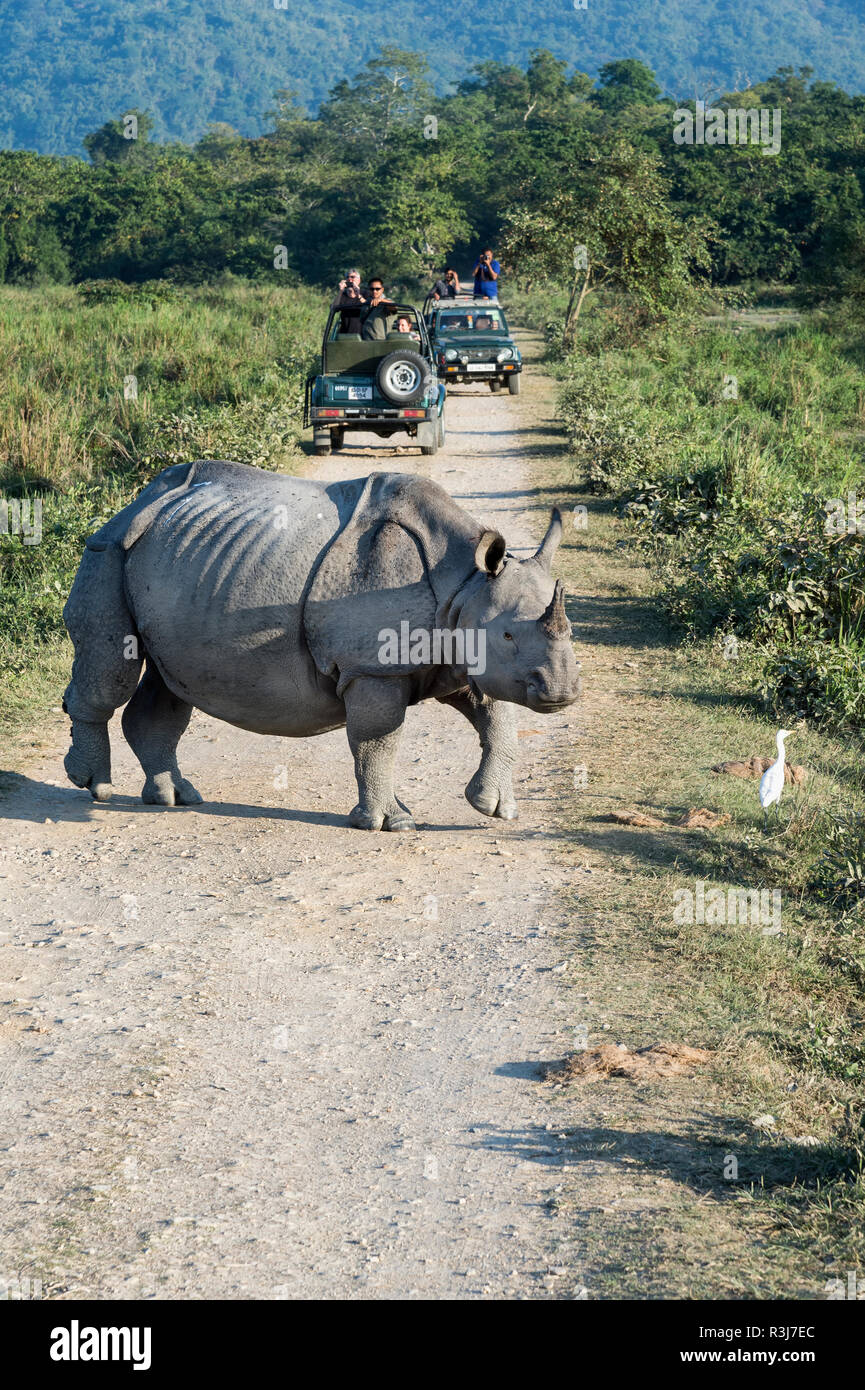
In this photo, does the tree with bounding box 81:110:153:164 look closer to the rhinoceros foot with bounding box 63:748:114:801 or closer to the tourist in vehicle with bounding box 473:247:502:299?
the tourist in vehicle with bounding box 473:247:502:299

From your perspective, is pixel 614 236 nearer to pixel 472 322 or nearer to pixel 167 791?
pixel 472 322

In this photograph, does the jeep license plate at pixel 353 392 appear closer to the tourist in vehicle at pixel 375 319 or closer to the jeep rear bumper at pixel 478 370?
the tourist in vehicle at pixel 375 319

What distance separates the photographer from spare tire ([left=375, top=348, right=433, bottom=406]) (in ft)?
58.2

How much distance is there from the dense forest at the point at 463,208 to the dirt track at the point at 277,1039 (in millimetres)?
21315

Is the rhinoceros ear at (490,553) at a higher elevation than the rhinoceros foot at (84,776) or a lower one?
higher

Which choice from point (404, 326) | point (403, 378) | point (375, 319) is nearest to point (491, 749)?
point (403, 378)

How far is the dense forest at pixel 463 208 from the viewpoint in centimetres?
2720

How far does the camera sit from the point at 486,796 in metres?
6.81

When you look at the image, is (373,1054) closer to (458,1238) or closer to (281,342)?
(458,1238)

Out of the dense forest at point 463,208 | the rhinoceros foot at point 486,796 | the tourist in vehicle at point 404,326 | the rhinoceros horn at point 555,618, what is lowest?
the rhinoceros foot at point 486,796

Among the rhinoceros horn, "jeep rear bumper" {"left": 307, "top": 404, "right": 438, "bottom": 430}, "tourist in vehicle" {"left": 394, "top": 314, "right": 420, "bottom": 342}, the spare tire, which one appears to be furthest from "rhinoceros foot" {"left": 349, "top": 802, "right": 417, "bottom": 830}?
"tourist in vehicle" {"left": 394, "top": 314, "right": 420, "bottom": 342}

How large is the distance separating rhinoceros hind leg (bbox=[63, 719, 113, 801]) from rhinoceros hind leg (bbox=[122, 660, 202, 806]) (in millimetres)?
145

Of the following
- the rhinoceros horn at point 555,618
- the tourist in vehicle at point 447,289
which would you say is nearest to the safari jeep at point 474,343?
the tourist in vehicle at point 447,289

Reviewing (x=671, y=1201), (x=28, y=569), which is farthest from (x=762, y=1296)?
(x=28, y=569)
